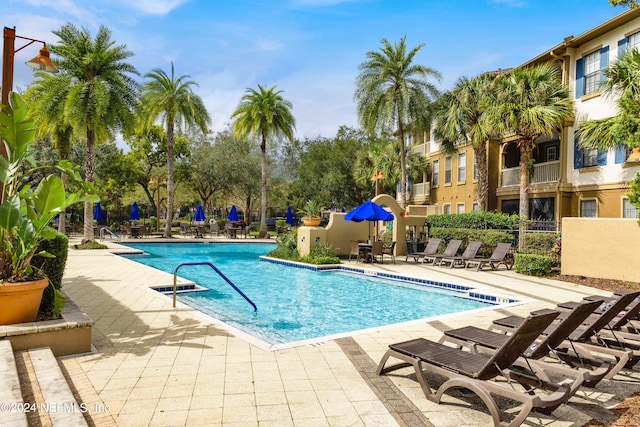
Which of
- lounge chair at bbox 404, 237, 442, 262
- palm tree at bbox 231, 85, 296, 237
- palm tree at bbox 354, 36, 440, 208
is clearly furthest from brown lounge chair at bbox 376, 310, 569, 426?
palm tree at bbox 231, 85, 296, 237

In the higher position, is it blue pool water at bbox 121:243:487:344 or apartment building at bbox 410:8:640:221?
apartment building at bbox 410:8:640:221

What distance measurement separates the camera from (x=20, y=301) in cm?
537

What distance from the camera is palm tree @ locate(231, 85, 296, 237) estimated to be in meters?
30.7

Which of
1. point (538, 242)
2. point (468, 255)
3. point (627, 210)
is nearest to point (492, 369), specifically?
point (468, 255)

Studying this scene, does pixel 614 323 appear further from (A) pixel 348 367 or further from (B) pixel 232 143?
(B) pixel 232 143

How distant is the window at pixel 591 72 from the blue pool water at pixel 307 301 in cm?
1384

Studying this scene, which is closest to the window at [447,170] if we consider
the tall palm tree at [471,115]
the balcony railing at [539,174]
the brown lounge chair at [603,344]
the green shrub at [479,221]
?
the balcony railing at [539,174]

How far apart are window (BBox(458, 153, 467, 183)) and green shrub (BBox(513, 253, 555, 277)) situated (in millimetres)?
13316

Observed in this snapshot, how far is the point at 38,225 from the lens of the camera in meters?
5.68

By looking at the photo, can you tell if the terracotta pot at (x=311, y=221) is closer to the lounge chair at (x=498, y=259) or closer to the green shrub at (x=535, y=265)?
the lounge chair at (x=498, y=259)

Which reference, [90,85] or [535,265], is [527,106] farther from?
[90,85]

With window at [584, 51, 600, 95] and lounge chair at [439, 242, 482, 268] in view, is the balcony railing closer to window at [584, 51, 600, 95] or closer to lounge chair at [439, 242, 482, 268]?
window at [584, 51, 600, 95]

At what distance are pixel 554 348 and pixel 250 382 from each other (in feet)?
10.9

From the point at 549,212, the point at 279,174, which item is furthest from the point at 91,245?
the point at 279,174
